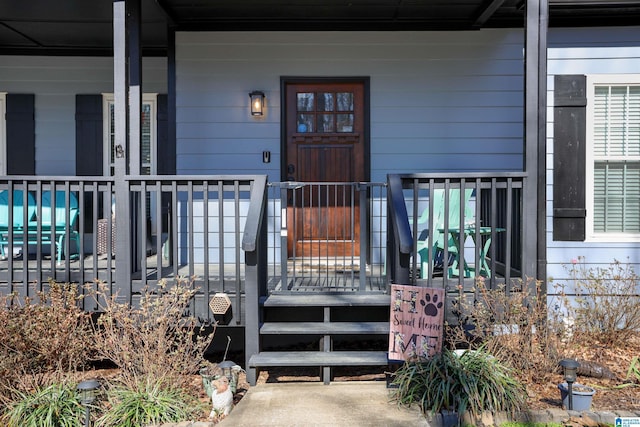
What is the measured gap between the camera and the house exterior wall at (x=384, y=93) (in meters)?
6.04

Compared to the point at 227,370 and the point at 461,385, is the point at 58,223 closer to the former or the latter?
the point at 227,370

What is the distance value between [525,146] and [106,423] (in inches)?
144

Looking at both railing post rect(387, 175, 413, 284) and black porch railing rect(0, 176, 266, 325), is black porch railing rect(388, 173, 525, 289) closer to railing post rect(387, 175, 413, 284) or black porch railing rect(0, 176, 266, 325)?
railing post rect(387, 175, 413, 284)

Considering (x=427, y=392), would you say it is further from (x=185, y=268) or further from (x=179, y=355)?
(x=185, y=268)

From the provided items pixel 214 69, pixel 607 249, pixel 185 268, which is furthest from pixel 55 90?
pixel 607 249

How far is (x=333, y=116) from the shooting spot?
20.0 feet

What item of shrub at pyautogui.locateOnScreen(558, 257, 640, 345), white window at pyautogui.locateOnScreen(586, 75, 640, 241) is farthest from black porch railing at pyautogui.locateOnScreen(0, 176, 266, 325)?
white window at pyautogui.locateOnScreen(586, 75, 640, 241)

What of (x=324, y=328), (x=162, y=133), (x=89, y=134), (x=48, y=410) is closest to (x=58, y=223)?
(x=89, y=134)

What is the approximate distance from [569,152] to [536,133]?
1.13 meters

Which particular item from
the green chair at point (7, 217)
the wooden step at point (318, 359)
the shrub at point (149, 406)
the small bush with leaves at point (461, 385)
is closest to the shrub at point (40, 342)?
the shrub at point (149, 406)

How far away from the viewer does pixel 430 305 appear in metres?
3.89

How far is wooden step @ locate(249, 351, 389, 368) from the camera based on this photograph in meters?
3.97

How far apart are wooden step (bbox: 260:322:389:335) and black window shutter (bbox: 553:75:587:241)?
2.43 meters

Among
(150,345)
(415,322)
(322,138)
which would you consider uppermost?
(322,138)
